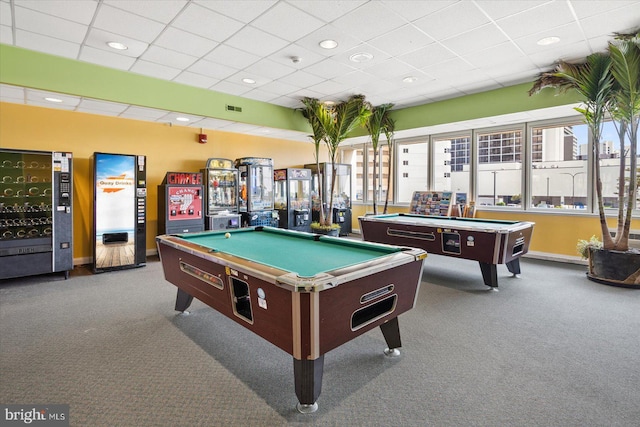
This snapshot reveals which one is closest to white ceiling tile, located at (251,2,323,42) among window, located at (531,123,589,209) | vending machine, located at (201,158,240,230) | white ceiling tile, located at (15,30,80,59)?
white ceiling tile, located at (15,30,80,59)

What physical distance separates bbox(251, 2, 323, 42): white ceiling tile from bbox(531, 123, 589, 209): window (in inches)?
195

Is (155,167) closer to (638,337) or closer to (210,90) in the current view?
(210,90)

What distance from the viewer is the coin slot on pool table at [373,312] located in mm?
2059

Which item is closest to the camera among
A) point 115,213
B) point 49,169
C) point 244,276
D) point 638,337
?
point 244,276

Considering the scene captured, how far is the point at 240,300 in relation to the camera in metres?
2.35

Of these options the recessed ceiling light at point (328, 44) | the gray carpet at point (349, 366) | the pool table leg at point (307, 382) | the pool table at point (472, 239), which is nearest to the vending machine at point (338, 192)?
the pool table at point (472, 239)

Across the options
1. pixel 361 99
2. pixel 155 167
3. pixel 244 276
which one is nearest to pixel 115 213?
pixel 155 167

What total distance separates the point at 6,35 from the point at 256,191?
13.7 ft

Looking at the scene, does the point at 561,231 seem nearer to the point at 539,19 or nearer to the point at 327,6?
the point at 539,19

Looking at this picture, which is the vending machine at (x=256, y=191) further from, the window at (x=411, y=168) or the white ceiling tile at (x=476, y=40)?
the white ceiling tile at (x=476, y=40)

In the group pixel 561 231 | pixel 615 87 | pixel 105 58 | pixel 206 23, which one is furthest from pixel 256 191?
pixel 615 87

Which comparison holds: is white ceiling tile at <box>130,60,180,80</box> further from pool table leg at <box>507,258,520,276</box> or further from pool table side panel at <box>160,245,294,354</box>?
pool table leg at <box>507,258,520,276</box>

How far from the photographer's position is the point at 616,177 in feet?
17.8

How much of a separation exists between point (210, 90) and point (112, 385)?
472cm
